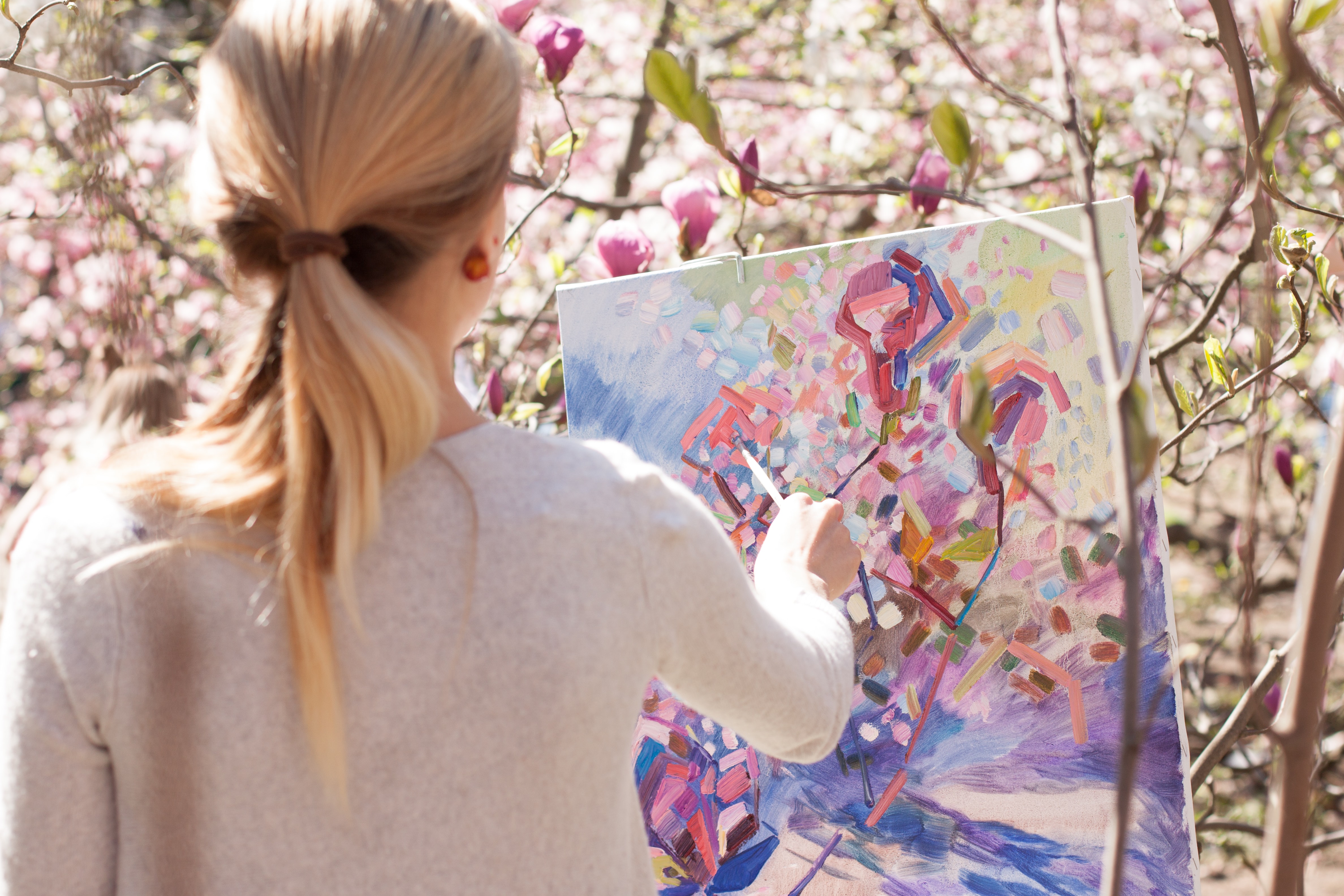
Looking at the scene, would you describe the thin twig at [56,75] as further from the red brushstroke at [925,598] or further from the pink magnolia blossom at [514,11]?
the red brushstroke at [925,598]

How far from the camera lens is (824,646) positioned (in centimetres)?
79

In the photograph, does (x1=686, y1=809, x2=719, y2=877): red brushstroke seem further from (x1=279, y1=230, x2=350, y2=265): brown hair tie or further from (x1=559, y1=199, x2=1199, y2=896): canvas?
(x1=279, y1=230, x2=350, y2=265): brown hair tie

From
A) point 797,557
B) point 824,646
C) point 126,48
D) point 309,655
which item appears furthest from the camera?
point 126,48

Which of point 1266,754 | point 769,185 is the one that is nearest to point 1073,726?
point 769,185

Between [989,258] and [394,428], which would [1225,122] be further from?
[394,428]

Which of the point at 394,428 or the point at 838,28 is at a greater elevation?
the point at 838,28

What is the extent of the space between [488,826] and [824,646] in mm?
275

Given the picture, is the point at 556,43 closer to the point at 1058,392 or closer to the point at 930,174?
the point at 930,174

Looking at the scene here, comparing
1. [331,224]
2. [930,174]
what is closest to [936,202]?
[930,174]

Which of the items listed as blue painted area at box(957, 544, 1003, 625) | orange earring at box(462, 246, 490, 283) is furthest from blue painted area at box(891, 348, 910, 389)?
orange earring at box(462, 246, 490, 283)

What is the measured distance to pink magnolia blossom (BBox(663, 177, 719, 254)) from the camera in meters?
1.50

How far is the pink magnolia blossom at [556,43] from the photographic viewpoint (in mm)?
1558

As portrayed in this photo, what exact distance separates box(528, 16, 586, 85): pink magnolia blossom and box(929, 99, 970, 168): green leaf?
34.3 inches

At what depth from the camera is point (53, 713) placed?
2.07 ft
